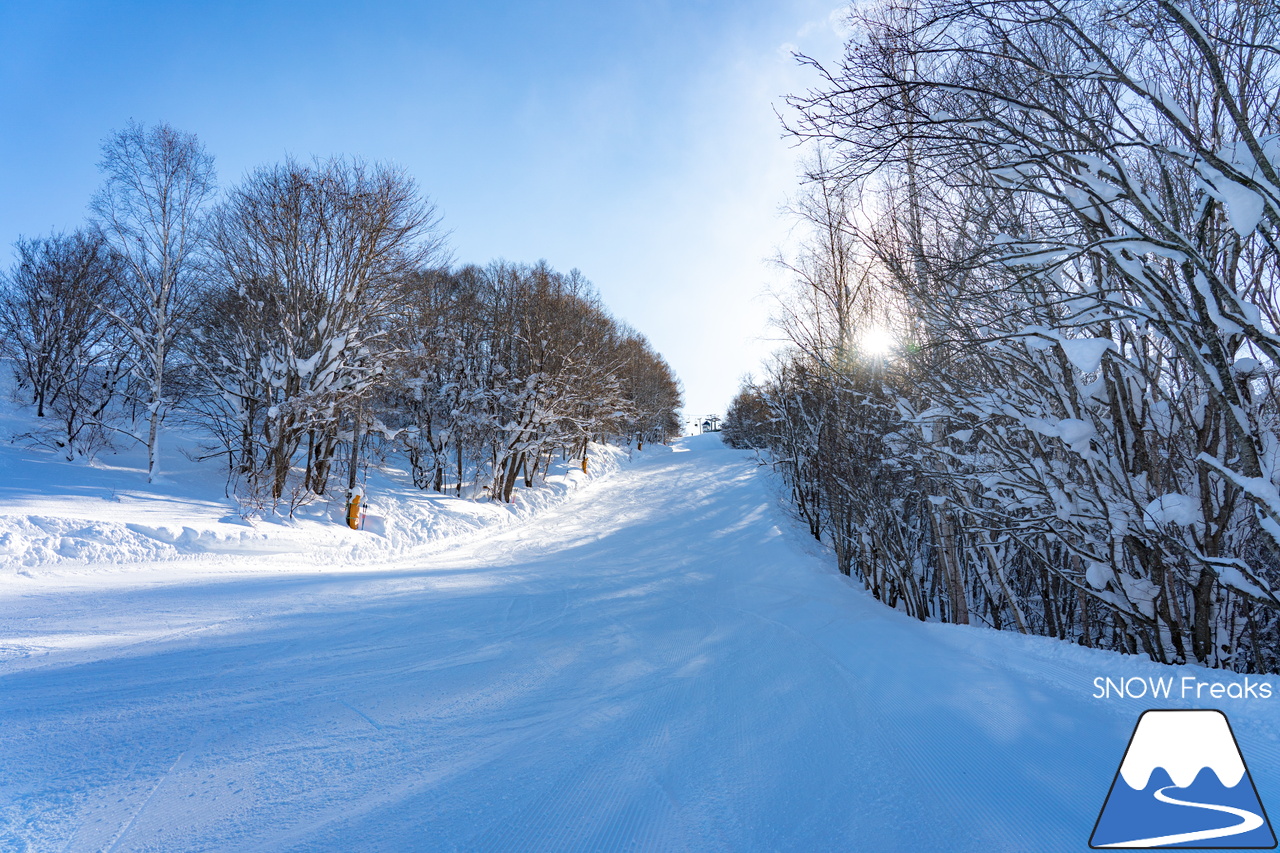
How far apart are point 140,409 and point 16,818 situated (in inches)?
1188

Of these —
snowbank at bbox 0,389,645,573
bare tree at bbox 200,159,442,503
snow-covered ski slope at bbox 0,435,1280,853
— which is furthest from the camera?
bare tree at bbox 200,159,442,503

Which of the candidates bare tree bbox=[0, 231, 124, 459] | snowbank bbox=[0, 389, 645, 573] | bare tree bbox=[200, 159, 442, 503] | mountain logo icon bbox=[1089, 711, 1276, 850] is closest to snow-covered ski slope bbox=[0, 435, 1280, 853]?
mountain logo icon bbox=[1089, 711, 1276, 850]

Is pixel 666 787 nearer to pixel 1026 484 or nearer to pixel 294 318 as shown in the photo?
pixel 1026 484

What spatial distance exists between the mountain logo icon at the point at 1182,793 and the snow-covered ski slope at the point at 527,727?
0.14 m

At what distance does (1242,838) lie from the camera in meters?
2.14

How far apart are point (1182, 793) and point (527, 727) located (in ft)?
10.9

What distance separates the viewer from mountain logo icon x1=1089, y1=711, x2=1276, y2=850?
7.06 ft

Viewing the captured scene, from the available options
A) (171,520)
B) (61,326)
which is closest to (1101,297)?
(171,520)

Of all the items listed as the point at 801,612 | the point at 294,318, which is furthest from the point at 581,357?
the point at 801,612

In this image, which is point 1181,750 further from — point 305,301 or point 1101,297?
point 305,301

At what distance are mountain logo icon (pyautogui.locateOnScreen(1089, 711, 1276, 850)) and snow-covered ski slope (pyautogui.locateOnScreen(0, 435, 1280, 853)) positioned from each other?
142mm

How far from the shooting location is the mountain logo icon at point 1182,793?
7.06ft

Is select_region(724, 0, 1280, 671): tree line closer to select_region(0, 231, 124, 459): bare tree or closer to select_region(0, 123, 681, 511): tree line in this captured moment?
select_region(0, 123, 681, 511): tree line

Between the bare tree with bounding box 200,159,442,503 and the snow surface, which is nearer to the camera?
the snow surface
